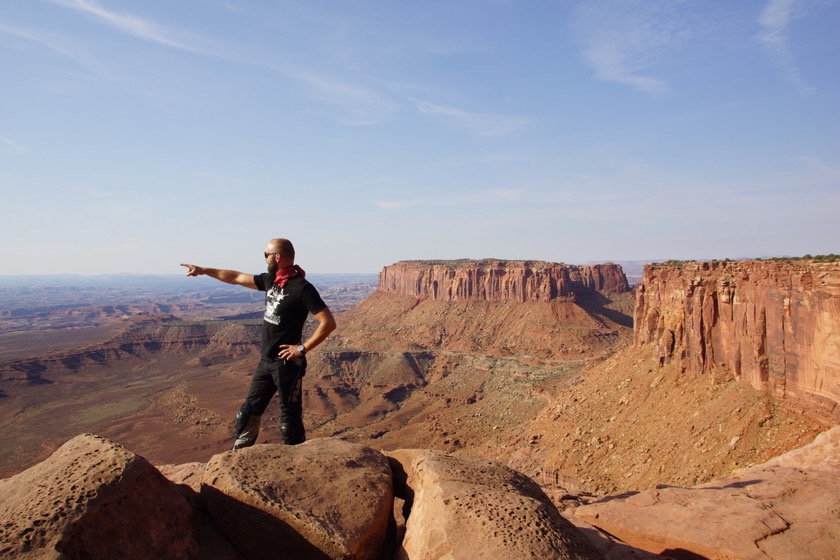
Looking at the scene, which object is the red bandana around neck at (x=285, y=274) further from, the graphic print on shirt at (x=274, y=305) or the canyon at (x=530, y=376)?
the canyon at (x=530, y=376)

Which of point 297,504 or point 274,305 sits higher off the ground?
point 274,305

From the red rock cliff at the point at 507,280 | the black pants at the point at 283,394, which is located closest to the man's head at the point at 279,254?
the black pants at the point at 283,394

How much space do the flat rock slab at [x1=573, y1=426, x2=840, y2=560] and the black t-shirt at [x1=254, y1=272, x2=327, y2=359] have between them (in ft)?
16.7

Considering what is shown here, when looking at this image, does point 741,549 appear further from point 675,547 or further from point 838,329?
point 838,329

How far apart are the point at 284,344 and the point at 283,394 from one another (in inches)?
23.6

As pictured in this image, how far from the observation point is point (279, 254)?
612 cm

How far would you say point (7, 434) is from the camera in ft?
171

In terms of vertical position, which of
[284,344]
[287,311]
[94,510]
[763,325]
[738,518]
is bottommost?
[738,518]

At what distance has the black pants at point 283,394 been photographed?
5.87 meters

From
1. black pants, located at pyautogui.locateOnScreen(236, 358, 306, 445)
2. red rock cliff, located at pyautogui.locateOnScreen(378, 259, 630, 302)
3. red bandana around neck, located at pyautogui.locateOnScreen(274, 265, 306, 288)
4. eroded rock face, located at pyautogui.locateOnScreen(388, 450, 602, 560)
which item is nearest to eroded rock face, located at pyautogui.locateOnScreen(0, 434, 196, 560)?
black pants, located at pyautogui.locateOnScreen(236, 358, 306, 445)

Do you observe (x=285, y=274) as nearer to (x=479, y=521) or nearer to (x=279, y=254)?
(x=279, y=254)

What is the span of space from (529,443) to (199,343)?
91.7 metres

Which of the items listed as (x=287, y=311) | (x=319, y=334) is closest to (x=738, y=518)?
(x=319, y=334)

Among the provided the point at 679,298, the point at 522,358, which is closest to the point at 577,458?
the point at 679,298
